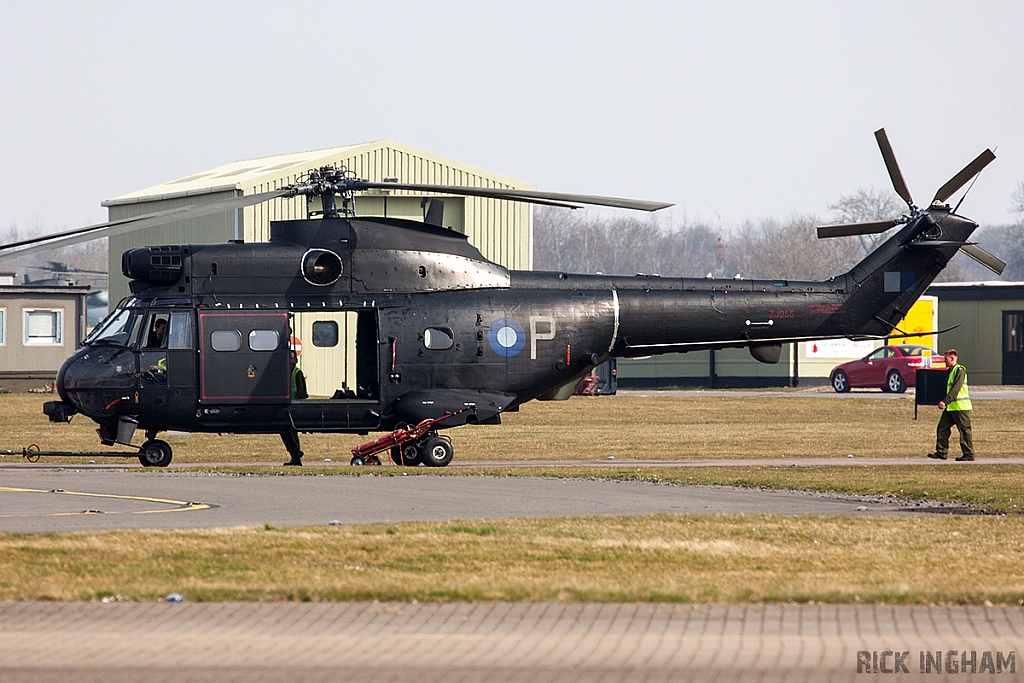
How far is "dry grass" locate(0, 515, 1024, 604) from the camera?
925cm

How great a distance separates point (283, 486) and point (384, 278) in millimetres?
5571

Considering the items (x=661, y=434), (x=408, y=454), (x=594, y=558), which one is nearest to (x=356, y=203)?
(x=661, y=434)

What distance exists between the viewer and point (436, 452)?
2094 centimetres

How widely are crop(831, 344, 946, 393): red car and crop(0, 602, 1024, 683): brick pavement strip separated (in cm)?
4007

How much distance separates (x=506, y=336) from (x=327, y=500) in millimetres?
7196

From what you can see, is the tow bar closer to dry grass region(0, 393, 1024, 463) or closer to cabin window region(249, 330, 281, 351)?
dry grass region(0, 393, 1024, 463)

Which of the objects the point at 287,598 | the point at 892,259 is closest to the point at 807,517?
the point at 287,598

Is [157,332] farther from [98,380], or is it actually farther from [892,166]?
[892,166]

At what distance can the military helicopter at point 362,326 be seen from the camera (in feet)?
66.8

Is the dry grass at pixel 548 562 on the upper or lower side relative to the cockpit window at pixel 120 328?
lower

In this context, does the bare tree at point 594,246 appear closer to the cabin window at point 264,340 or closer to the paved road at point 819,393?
the paved road at point 819,393

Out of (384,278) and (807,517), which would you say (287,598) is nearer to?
(807,517)

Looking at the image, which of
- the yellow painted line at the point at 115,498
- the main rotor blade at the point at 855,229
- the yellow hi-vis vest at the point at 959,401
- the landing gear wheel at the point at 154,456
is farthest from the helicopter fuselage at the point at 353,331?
the yellow painted line at the point at 115,498

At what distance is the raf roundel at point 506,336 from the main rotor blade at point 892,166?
7117 millimetres
